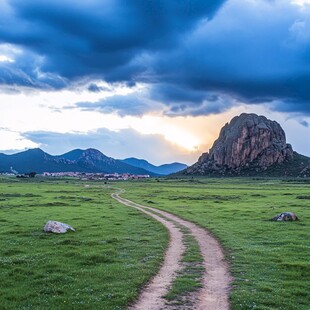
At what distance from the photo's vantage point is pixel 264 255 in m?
29.6

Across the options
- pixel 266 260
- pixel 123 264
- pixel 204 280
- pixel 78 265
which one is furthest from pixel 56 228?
pixel 266 260

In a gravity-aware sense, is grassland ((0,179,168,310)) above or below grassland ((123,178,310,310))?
below

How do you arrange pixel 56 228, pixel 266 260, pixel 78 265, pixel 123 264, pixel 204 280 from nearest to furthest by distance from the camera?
pixel 204 280 → pixel 78 265 → pixel 123 264 → pixel 266 260 → pixel 56 228

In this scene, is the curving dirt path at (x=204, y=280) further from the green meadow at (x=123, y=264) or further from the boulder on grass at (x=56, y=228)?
the boulder on grass at (x=56, y=228)

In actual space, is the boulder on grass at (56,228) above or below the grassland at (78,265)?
above

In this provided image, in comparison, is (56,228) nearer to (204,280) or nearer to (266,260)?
(204,280)

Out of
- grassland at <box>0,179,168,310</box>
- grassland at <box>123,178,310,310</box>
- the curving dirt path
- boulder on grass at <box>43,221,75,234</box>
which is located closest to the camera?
the curving dirt path

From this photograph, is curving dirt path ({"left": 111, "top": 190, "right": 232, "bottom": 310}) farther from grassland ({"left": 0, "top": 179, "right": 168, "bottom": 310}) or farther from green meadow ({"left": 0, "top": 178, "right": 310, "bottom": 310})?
grassland ({"left": 0, "top": 179, "right": 168, "bottom": 310})

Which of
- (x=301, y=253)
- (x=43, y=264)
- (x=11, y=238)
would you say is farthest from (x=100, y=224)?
(x=301, y=253)

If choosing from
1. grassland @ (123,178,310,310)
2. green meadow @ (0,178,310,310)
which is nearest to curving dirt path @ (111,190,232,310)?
green meadow @ (0,178,310,310)

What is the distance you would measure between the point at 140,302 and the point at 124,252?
1215 centimetres

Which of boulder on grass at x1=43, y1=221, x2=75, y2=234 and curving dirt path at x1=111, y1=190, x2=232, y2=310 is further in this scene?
boulder on grass at x1=43, y1=221, x2=75, y2=234

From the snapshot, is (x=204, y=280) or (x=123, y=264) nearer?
(x=204, y=280)

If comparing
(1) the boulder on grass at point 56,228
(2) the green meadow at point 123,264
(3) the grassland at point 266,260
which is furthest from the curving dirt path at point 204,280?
(1) the boulder on grass at point 56,228
